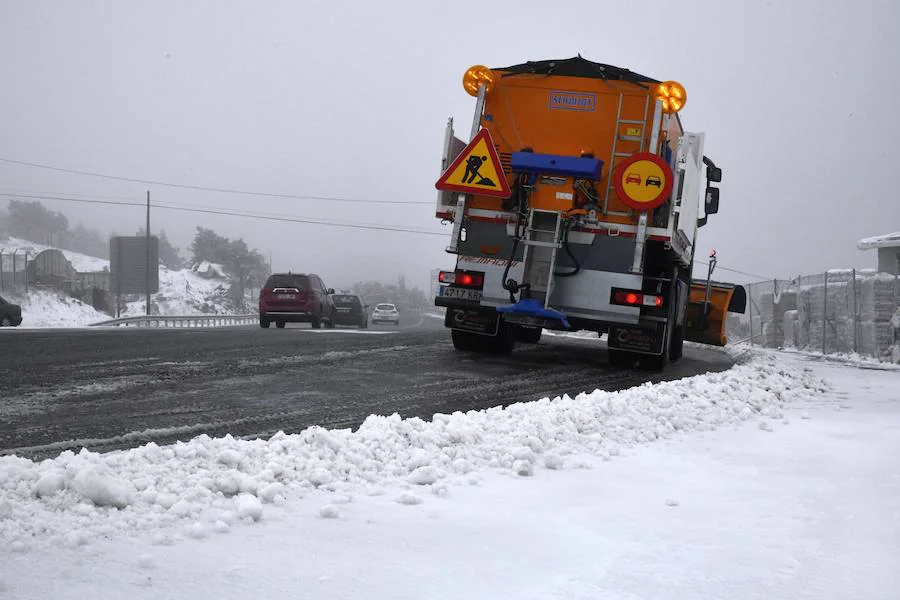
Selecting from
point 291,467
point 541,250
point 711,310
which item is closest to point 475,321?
point 541,250

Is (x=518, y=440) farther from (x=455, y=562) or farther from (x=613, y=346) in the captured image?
(x=613, y=346)

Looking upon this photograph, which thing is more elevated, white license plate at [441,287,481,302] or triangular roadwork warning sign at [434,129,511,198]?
triangular roadwork warning sign at [434,129,511,198]

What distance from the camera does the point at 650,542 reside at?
3.62m

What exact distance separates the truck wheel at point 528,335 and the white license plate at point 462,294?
3.58 metres

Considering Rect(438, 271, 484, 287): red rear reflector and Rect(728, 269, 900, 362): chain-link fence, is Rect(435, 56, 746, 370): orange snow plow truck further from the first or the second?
Rect(728, 269, 900, 362): chain-link fence

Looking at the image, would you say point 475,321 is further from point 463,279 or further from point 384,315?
point 384,315

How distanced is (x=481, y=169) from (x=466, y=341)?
3.10m

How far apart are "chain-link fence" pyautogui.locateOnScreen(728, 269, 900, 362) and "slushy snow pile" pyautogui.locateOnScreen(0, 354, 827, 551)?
13.2 meters

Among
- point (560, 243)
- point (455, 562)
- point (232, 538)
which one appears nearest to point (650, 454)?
point (455, 562)

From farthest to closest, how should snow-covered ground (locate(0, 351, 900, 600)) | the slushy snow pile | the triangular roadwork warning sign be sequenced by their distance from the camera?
the triangular roadwork warning sign
the slushy snow pile
snow-covered ground (locate(0, 351, 900, 600))

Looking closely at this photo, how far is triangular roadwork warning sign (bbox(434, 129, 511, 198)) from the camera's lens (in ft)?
34.6

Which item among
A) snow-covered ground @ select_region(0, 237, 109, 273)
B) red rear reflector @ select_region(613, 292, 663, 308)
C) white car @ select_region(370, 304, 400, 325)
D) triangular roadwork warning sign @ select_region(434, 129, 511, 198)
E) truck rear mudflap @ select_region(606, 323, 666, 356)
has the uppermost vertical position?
triangular roadwork warning sign @ select_region(434, 129, 511, 198)

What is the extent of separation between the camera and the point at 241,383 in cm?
841

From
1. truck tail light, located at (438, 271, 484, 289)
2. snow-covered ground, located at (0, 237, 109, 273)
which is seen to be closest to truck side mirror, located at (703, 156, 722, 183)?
truck tail light, located at (438, 271, 484, 289)
